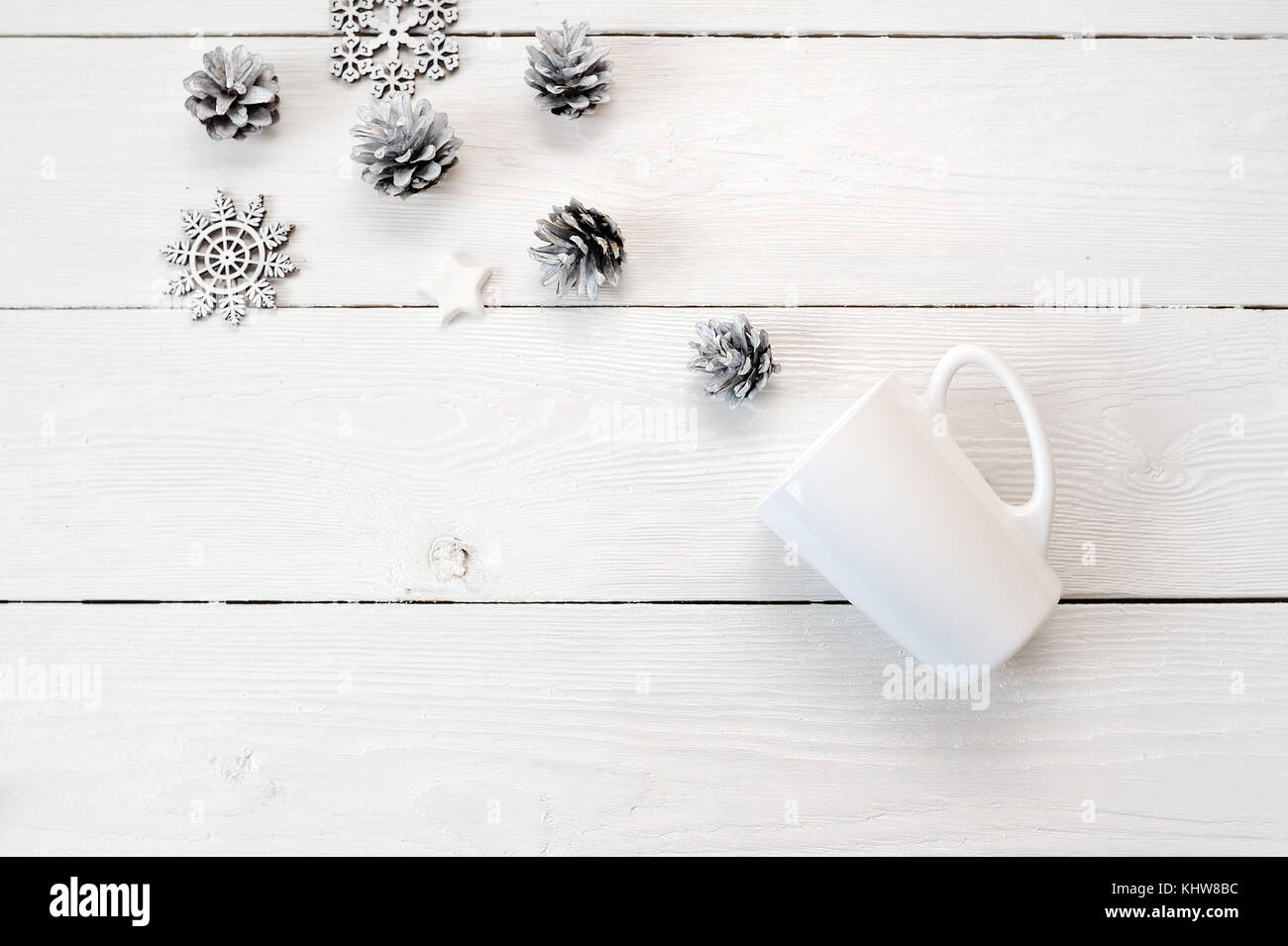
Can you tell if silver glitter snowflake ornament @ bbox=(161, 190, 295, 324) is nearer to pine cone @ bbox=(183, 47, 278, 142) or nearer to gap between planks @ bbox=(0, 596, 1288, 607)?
pine cone @ bbox=(183, 47, 278, 142)

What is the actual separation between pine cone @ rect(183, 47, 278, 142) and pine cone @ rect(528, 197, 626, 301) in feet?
A: 0.78

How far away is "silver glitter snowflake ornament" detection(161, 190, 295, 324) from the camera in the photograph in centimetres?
73

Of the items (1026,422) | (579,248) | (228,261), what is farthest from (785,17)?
(228,261)

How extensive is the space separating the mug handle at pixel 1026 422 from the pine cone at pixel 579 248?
0.25 m

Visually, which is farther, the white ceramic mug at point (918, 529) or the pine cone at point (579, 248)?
the pine cone at point (579, 248)

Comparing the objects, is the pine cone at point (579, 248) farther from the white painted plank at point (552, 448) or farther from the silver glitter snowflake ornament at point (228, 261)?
the silver glitter snowflake ornament at point (228, 261)

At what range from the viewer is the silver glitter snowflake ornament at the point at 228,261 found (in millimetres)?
733

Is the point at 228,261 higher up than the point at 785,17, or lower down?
lower down

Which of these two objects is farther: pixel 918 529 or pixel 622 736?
pixel 622 736

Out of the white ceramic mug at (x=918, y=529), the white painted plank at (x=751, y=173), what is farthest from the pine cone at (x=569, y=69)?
the white ceramic mug at (x=918, y=529)

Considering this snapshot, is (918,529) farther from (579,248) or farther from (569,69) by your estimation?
(569,69)

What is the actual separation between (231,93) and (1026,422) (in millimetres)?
635

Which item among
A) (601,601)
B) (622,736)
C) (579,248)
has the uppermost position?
(579,248)

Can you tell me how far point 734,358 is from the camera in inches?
27.1
